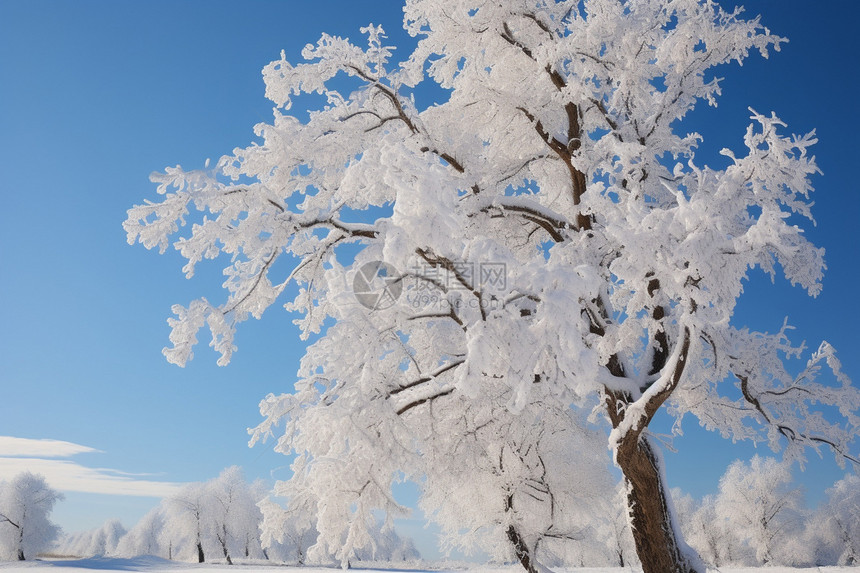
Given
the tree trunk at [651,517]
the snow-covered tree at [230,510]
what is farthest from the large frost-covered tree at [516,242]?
the snow-covered tree at [230,510]

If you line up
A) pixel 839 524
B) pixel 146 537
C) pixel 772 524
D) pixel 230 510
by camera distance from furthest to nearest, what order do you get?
pixel 146 537, pixel 230 510, pixel 839 524, pixel 772 524

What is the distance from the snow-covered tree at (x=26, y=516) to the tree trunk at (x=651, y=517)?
45.5 meters

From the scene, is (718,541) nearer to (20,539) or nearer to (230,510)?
(230,510)

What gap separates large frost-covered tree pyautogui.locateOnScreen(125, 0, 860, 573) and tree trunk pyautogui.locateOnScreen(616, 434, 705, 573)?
29 millimetres

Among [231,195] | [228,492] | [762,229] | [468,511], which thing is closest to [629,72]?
[762,229]

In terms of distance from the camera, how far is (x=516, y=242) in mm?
8969

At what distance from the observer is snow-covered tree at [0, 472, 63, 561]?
37.7 meters

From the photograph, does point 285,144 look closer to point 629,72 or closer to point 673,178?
point 629,72

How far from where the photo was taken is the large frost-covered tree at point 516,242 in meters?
4.32

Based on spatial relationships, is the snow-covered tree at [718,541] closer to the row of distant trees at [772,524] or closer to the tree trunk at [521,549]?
the row of distant trees at [772,524]

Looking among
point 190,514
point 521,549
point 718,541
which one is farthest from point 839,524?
point 190,514

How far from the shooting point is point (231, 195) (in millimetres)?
6230

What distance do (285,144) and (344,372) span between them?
3.14 m

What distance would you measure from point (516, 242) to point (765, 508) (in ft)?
121
